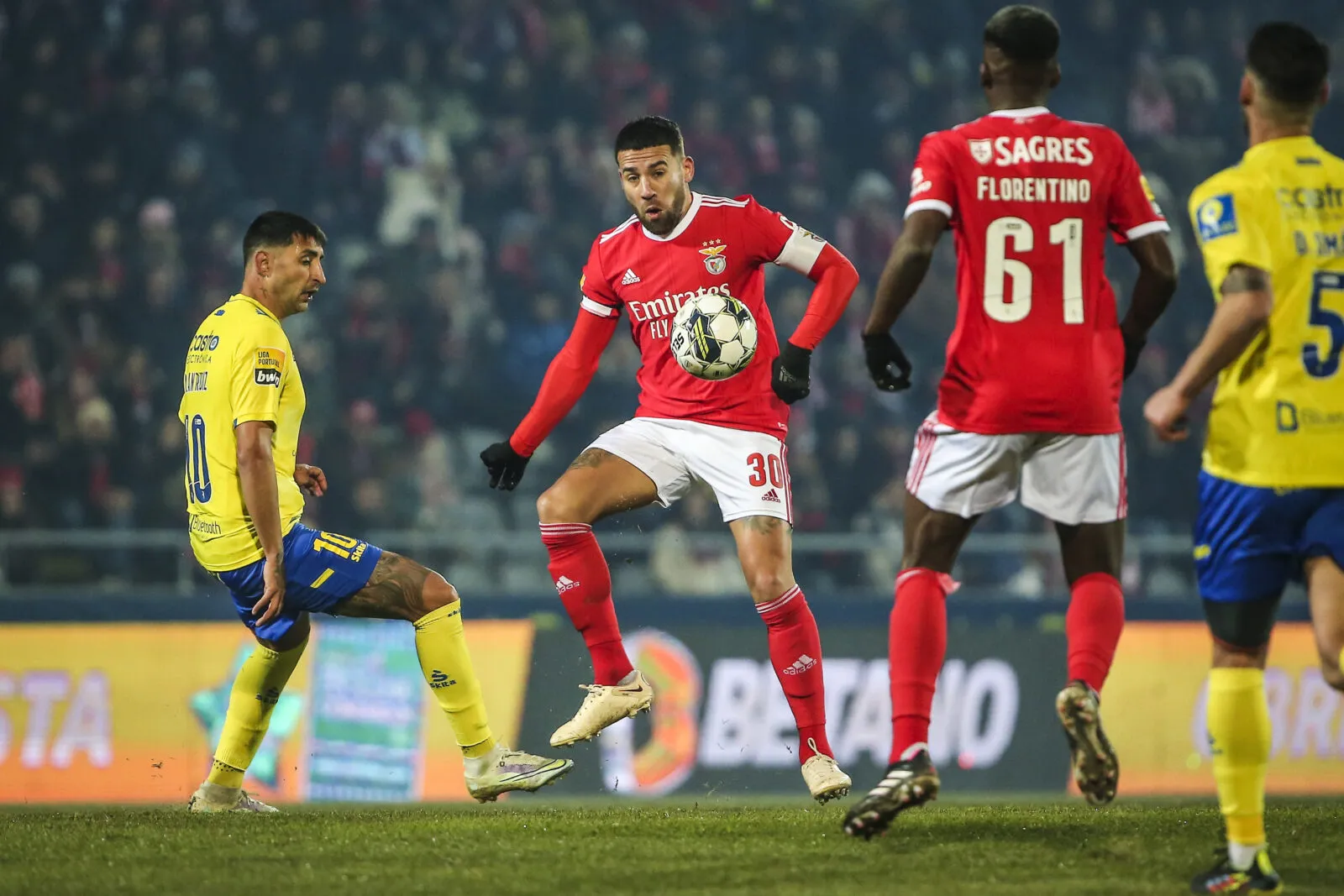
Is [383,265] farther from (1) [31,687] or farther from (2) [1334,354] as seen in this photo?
(2) [1334,354]

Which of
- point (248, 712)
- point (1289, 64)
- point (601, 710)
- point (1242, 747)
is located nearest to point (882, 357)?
point (1289, 64)

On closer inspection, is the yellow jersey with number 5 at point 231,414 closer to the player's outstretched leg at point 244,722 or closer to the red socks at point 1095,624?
the player's outstretched leg at point 244,722

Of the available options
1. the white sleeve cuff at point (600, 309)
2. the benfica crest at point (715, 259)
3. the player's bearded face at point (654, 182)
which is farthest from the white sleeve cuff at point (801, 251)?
the white sleeve cuff at point (600, 309)

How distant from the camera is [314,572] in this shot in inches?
250

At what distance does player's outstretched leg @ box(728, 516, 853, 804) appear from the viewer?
20.7ft

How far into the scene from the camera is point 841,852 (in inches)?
198

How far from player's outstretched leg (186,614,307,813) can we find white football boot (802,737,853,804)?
2.20 m

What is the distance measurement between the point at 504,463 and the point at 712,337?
113cm

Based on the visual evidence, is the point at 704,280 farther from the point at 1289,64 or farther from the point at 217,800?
the point at 217,800

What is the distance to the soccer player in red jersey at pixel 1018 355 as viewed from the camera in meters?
4.89

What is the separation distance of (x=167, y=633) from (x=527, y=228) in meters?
6.05

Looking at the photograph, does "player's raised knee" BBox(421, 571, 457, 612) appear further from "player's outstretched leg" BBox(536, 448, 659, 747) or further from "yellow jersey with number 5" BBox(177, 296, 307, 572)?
"yellow jersey with number 5" BBox(177, 296, 307, 572)

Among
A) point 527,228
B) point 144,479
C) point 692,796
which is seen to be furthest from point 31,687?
point 527,228

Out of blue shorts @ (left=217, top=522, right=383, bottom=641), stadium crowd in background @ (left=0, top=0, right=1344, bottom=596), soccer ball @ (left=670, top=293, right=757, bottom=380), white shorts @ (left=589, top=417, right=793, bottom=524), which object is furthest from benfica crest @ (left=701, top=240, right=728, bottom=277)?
stadium crowd in background @ (left=0, top=0, right=1344, bottom=596)
